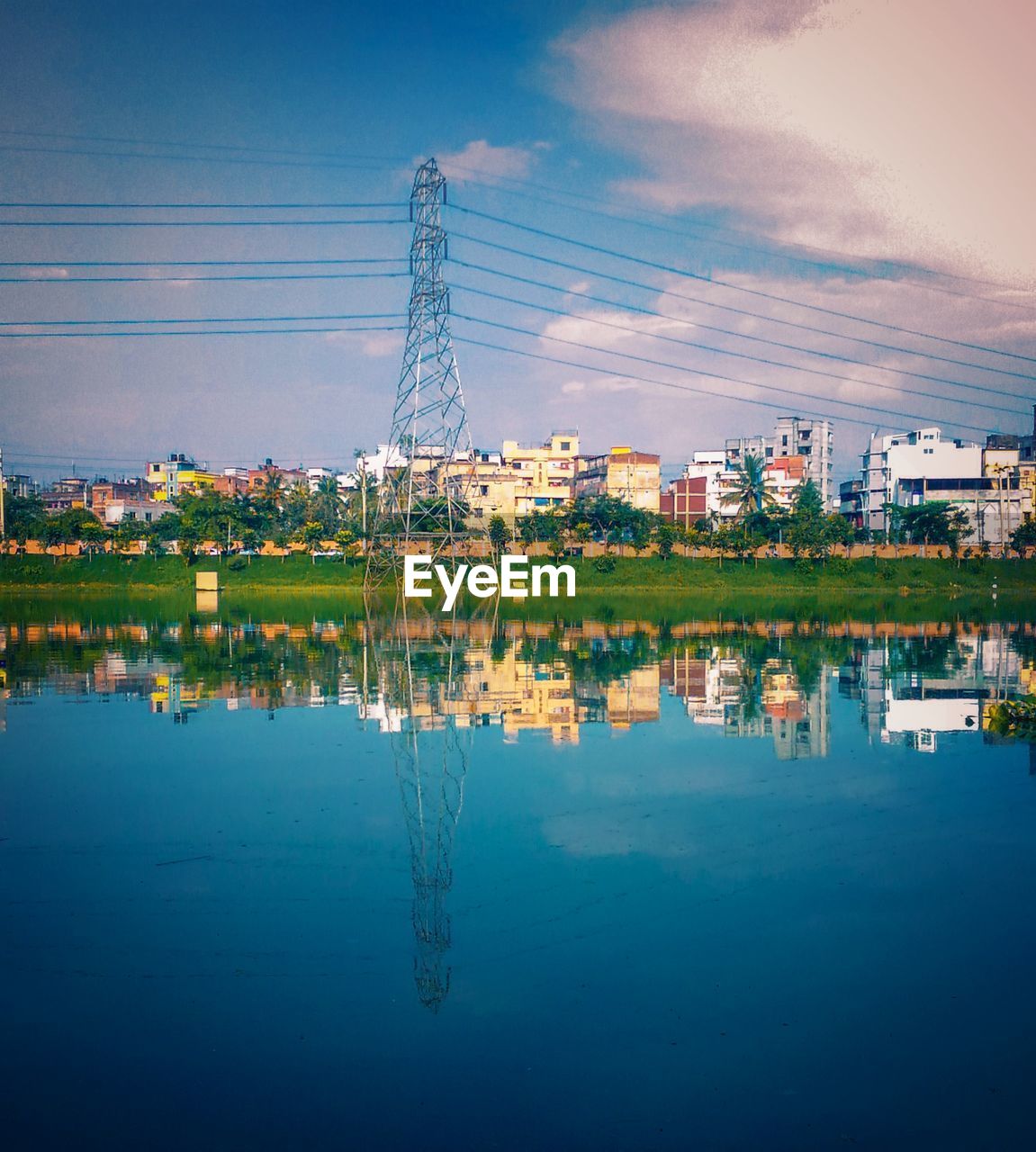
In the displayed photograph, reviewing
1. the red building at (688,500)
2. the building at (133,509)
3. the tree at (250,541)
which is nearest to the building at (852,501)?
the red building at (688,500)

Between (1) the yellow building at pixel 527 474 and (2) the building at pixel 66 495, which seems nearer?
(1) the yellow building at pixel 527 474

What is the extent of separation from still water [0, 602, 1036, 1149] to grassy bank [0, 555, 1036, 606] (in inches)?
1883

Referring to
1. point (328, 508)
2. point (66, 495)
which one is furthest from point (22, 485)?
point (328, 508)

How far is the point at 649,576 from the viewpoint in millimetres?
64500

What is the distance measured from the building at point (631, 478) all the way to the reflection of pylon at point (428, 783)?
71.3 metres

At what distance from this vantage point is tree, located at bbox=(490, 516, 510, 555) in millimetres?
68312

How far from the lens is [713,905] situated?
800 cm

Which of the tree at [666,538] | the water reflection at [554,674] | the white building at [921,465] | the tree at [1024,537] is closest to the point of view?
the water reflection at [554,674]

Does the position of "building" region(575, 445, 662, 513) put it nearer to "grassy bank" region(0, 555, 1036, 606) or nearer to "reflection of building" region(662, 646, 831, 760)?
"grassy bank" region(0, 555, 1036, 606)

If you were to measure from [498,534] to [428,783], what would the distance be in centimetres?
5691

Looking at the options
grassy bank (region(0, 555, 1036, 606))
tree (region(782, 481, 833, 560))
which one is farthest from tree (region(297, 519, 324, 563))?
tree (region(782, 481, 833, 560))

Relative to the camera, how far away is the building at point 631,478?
308 feet

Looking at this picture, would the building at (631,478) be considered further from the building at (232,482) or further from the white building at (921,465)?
the building at (232,482)

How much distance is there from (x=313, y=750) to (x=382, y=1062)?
8013mm
